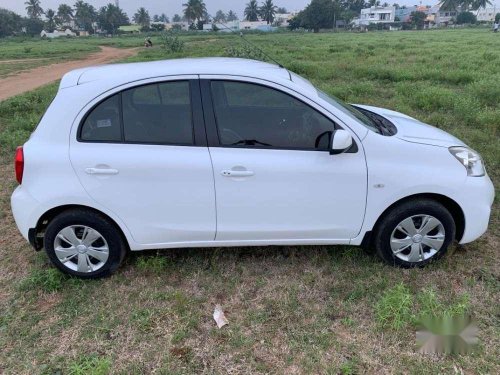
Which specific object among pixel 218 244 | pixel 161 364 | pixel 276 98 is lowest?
pixel 161 364

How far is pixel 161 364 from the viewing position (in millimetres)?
2631

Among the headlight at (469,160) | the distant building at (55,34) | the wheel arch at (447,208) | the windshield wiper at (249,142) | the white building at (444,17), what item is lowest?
the wheel arch at (447,208)

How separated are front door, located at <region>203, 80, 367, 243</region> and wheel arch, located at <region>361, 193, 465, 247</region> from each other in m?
0.17

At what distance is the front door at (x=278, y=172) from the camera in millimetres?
3088

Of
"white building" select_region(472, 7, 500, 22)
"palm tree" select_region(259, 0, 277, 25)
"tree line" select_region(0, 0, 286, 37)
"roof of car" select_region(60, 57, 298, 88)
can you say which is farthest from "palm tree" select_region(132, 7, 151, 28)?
"roof of car" select_region(60, 57, 298, 88)

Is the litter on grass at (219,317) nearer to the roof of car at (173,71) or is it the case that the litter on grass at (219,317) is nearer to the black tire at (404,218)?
the black tire at (404,218)

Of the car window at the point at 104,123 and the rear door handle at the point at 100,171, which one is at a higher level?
the car window at the point at 104,123

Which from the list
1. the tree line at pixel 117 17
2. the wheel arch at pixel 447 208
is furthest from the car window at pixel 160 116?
the tree line at pixel 117 17

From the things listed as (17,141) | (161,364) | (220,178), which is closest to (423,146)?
(220,178)

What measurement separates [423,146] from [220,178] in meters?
1.54

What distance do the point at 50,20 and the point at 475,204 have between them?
110783 millimetres

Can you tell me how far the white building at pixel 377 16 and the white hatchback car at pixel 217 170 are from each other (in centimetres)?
10986

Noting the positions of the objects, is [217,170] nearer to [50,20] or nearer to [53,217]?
[53,217]

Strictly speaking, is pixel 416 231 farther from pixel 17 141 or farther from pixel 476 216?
pixel 17 141
